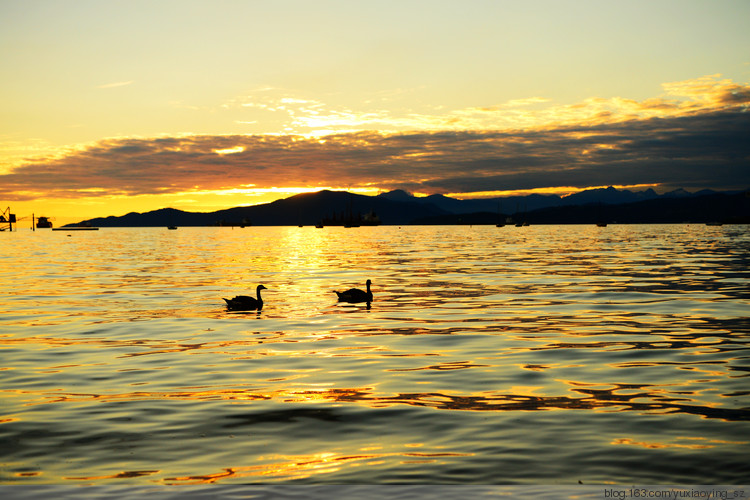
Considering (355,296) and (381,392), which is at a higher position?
(355,296)

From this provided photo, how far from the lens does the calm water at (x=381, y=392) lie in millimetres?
11156

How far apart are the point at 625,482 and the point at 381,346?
40.9 feet

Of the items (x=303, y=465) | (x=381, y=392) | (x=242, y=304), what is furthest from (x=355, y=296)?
(x=303, y=465)

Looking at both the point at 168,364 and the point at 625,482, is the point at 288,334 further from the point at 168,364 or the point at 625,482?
the point at 625,482

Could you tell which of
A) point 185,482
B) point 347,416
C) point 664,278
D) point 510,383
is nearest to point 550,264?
point 664,278

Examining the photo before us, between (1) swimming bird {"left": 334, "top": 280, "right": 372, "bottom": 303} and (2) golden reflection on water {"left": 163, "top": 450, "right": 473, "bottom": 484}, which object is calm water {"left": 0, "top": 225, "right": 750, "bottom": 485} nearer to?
(2) golden reflection on water {"left": 163, "top": 450, "right": 473, "bottom": 484}

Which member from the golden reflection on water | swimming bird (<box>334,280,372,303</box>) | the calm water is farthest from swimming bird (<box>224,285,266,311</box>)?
the golden reflection on water

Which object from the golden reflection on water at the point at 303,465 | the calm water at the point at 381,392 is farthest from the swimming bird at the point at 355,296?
the golden reflection on water at the point at 303,465

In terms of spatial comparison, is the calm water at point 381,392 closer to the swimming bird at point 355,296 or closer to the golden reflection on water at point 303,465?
the golden reflection on water at point 303,465

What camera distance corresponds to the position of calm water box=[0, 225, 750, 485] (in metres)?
11.2

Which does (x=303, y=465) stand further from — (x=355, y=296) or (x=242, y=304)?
(x=355, y=296)

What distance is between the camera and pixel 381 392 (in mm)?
16109

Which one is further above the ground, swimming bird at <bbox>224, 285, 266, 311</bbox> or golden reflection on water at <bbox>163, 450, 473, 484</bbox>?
swimming bird at <bbox>224, 285, 266, 311</bbox>

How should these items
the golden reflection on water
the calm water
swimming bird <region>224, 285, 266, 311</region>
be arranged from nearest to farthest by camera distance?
the golden reflection on water, the calm water, swimming bird <region>224, 285, 266, 311</region>
